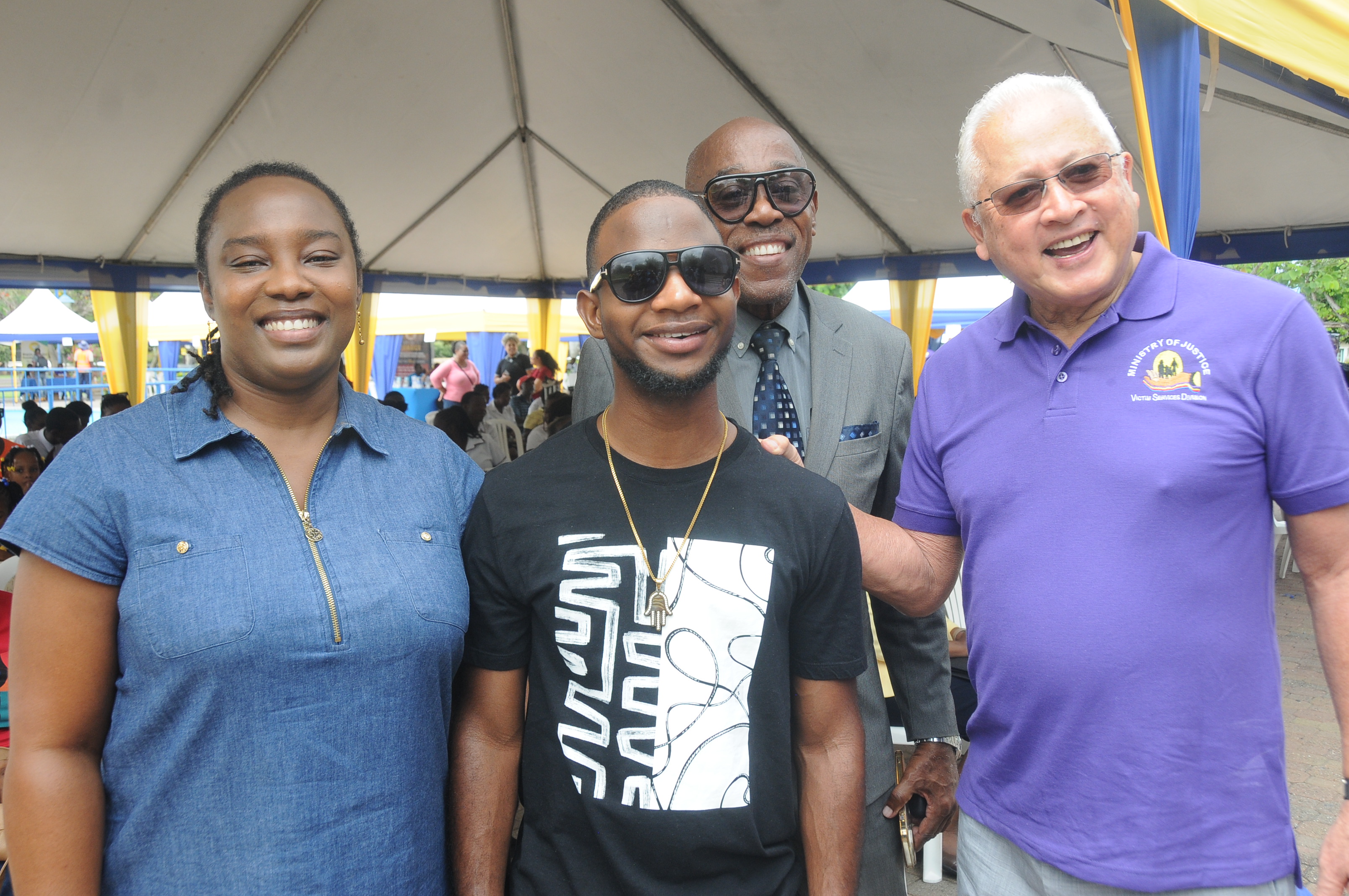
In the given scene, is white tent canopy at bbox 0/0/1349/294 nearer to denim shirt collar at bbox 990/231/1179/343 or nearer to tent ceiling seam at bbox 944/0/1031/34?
tent ceiling seam at bbox 944/0/1031/34

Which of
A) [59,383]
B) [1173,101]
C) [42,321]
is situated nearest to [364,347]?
[1173,101]

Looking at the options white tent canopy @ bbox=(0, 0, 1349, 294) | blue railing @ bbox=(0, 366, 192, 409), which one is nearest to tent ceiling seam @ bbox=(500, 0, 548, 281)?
white tent canopy @ bbox=(0, 0, 1349, 294)

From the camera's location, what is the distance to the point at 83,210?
7.45 metres

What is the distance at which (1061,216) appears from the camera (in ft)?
5.05

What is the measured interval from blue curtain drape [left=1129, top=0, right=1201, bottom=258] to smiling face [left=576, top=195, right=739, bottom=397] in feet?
9.39

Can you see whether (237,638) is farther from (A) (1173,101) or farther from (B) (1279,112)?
(B) (1279,112)

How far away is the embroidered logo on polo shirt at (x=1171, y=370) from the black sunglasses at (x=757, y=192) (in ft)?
2.54

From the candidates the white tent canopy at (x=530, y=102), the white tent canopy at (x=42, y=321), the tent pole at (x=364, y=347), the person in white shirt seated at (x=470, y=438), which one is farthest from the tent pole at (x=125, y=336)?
the white tent canopy at (x=42, y=321)

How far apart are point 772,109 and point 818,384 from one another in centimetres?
566

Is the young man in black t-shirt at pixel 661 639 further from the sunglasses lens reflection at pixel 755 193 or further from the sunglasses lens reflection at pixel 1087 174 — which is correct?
the sunglasses lens reflection at pixel 1087 174

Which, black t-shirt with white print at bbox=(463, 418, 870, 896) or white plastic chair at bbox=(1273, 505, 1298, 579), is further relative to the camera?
white plastic chair at bbox=(1273, 505, 1298, 579)

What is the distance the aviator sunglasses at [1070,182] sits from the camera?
155 cm

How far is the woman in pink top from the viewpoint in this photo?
37.1 ft

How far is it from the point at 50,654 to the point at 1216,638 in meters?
1.86
